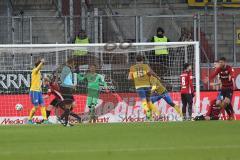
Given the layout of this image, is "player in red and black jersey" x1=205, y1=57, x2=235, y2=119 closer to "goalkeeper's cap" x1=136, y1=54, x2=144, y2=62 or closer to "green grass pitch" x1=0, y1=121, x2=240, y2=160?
"goalkeeper's cap" x1=136, y1=54, x2=144, y2=62

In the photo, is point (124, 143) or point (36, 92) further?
point (36, 92)

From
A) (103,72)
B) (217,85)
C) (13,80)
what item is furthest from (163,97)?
(13,80)

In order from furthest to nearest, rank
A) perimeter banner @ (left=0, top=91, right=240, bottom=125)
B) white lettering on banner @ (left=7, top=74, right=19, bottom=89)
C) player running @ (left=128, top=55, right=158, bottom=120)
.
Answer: white lettering on banner @ (left=7, top=74, right=19, bottom=89) < perimeter banner @ (left=0, top=91, right=240, bottom=125) < player running @ (left=128, top=55, right=158, bottom=120)

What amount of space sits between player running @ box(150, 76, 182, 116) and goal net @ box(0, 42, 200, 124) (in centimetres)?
39

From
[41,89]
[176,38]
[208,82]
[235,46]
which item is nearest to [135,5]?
[176,38]

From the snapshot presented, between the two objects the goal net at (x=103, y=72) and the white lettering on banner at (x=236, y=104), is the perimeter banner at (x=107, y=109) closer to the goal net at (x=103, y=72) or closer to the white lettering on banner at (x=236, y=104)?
the goal net at (x=103, y=72)

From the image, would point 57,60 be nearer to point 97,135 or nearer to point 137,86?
point 137,86

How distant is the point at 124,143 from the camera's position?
11.8 meters

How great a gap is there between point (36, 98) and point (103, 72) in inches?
98.5

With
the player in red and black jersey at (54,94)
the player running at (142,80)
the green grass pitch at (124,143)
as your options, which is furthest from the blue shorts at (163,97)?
the green grass pitch at (124,143)

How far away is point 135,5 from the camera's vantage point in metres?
27.6

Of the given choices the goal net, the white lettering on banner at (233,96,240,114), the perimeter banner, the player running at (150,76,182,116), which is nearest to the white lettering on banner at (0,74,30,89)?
the goal net

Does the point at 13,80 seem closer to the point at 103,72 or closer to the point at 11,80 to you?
the point at 11,80

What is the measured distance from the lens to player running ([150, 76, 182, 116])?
2022cm
